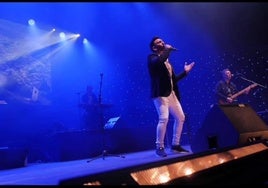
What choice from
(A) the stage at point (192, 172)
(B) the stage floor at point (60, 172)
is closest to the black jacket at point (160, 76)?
(B) the stage floor at point (60, 172)

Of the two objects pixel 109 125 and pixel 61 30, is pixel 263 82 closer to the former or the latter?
pixel 109 125

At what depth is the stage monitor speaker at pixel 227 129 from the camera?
13.8 ft

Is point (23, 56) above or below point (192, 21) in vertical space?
below

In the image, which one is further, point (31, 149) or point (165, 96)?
point (31, 149)

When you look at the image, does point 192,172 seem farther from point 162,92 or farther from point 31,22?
point 31,22

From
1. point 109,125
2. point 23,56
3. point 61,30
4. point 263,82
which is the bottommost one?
point 109,125

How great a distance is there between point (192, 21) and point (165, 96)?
209 inches

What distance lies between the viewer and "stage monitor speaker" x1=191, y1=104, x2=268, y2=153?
4.21 metres

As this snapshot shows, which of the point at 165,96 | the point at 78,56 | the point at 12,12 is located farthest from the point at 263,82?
the point at 12,12

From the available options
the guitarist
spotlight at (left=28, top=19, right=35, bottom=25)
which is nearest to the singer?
the guitarist

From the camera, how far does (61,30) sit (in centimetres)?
952

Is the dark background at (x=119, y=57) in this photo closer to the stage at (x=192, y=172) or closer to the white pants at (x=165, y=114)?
the white pants at (x=165, y=114)

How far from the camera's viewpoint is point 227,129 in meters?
4.29

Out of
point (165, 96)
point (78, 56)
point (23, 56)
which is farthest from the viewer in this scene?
point (78, 56)
